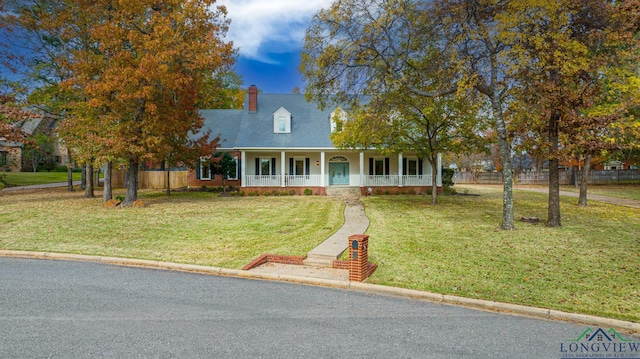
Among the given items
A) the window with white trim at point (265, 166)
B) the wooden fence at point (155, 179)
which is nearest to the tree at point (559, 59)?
the window with white trim at point (265, 166)

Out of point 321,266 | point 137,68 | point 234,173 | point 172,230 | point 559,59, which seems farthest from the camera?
point 234,173

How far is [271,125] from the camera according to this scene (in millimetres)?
28500

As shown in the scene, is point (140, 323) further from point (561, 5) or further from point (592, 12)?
point (592, 12)

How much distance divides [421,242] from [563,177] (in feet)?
123

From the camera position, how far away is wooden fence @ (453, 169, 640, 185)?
3834 cm

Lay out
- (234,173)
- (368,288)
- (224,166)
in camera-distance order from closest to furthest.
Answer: (368,288) → (224,166) → (234,173)

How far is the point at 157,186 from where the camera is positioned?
110ft

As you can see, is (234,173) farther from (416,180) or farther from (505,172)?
(505,172)

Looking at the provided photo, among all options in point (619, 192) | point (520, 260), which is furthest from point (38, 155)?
point (619, 192)

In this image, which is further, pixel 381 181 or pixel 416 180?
pixel 416 180

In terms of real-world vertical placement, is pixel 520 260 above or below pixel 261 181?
below

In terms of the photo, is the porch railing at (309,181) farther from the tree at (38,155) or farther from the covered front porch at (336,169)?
the tree at (38,155)

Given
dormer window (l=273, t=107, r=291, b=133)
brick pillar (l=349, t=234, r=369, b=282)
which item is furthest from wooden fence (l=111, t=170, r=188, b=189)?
brick pillar (l=349, t=234, r=369, b=282)

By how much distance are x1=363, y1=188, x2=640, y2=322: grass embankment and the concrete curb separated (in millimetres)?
213
